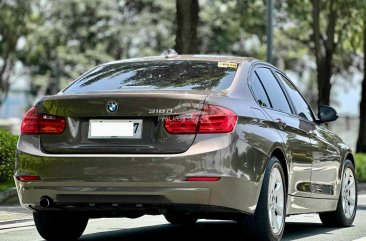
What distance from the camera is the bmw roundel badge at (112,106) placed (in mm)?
7637

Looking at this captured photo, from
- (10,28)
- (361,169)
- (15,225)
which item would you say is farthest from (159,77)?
(10,28)

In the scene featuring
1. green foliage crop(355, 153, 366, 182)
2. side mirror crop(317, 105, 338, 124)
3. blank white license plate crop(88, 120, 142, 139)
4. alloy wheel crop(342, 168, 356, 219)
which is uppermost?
blank white license plate crop(88, 120, 142, 139)

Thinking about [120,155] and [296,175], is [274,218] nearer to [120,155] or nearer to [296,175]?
[296,175]

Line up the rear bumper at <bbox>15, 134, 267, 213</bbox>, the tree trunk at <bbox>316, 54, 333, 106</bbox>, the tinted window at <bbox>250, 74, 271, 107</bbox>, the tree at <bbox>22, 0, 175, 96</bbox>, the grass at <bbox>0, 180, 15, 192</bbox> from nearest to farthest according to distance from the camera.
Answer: the rear bumper at <bbox>15, 134, 267, 213</bbox>
the tinted window at <bbox>250, 74, 271, 107</bbox>
the grass at <bbox>0, 180, 15, 192</bbox>
the tree trunk at <bbox>316, 54, 333, 106</bbox>
the tree at <bbox>22, 0, 175, 96</bbox>

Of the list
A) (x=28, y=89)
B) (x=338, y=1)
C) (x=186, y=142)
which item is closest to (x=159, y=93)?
(x=186, y=142)

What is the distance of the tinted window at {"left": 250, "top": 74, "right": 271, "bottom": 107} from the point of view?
8438 millimetres

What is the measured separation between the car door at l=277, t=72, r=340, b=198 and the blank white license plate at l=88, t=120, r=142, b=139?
226 cm

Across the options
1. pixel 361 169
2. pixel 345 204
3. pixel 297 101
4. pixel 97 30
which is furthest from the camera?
pixel 97 30

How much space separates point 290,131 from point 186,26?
10766mm

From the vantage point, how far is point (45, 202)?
778 cm

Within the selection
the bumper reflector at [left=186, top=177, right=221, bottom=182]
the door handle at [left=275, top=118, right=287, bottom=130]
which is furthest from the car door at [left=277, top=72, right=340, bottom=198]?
the bumper reflector at [left=186, top=177, right=221, bottom=182]

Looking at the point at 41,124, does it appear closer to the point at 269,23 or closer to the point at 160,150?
the point at 160,150

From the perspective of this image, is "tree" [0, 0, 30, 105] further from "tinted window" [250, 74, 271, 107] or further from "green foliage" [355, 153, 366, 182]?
"tinted window" [250, 74, 271, 107]

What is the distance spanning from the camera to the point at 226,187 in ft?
24.7
